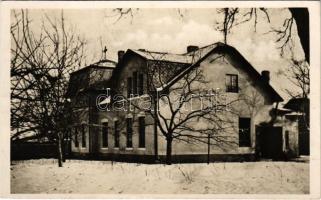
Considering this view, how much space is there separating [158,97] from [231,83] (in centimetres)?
141

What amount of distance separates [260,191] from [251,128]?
2.48 m

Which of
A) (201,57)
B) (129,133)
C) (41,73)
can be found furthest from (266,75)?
(41,73)

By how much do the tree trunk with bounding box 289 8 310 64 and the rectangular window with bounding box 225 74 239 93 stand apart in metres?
1.89

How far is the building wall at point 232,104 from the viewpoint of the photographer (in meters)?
8.76

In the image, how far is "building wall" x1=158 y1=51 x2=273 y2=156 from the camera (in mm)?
8758

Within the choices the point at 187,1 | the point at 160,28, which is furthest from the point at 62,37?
the point at 187,1

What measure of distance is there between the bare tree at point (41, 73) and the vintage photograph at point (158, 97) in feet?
0.07

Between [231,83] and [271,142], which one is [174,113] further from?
[271,142]

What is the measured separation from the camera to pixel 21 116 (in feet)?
22.1

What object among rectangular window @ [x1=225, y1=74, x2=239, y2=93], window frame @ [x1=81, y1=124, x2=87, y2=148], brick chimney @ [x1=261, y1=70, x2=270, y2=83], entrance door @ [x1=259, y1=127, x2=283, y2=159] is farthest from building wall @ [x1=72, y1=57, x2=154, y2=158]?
entrance door @ [x1=259, y1=127, x2=283, y2=159]

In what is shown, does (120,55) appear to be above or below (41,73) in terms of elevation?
above

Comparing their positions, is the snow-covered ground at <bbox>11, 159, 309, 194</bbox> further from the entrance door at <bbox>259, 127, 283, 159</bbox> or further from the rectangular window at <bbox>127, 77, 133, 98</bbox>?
the rectangular window at <bbox>127, 77, 133, 98</bbox>

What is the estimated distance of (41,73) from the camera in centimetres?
659

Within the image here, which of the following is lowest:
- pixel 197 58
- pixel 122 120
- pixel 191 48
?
pixel 122 120
